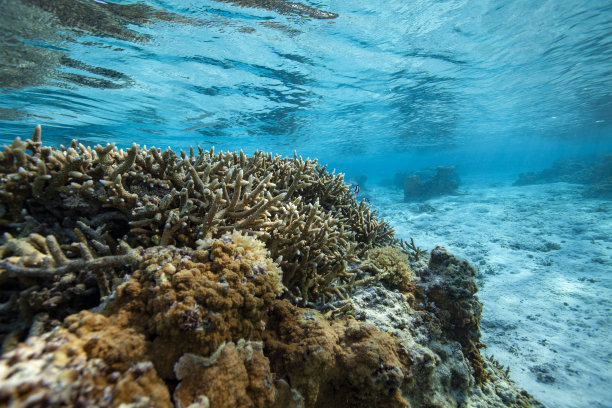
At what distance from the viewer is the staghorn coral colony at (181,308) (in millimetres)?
1398

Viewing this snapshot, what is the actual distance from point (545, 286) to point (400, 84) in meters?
15.4

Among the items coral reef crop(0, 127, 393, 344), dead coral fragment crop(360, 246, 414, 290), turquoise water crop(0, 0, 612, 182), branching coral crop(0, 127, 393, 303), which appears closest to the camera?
coral reef crop(0, 127, 393, 344)

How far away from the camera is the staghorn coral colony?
1.40 m

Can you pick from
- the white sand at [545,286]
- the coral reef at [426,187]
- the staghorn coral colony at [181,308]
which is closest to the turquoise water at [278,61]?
the coral reef at [426,187]

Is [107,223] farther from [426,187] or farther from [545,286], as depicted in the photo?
[426,187]

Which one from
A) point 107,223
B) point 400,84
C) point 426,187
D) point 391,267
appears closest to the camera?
point 107,223

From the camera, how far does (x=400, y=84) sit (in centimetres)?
1850

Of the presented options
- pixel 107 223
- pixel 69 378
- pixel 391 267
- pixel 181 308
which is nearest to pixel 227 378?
pixel 181 308

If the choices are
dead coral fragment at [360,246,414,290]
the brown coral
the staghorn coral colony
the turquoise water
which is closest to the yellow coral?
the staghorn coral colony

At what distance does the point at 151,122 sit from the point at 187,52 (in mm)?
12828

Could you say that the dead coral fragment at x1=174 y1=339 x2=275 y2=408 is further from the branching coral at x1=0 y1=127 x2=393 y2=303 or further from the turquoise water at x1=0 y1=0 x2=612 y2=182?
the turquoise water at x1=0 y1=0 x2=612 y2=182

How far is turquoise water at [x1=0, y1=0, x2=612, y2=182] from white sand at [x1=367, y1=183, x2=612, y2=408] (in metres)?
10.4

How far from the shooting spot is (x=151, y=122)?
2225cm

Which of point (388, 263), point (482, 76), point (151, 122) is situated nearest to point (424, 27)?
point (482, 76)
